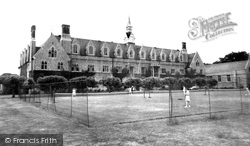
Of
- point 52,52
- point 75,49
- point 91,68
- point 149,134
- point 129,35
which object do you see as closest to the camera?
point 149,134

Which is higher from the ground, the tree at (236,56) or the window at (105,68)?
the tree at (236,56)

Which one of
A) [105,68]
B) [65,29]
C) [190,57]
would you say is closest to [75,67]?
[105,68]

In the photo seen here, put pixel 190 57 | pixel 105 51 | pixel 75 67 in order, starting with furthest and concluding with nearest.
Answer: pixel 190 57 < pixel 105 51 < pixel 75 67

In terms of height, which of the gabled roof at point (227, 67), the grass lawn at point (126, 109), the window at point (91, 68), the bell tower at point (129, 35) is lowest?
the grass lawn at point (126, 109)

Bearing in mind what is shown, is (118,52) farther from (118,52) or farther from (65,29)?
(65,29)

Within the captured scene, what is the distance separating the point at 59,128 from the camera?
878 cm

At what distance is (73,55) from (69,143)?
46183mm

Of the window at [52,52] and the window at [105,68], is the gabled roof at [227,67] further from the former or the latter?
the window at [52,52]

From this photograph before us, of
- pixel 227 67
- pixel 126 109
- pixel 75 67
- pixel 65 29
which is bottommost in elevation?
pixel 126 109

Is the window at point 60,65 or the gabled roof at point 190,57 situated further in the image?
the gabled roof at point 190,57

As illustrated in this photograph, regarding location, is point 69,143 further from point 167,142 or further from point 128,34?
point 128,34

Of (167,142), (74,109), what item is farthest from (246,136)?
(74,109)

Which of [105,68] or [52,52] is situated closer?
[52,52]

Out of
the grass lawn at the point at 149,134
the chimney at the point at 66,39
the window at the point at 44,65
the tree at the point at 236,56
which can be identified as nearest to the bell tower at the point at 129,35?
the chimney at the point at 66,39
